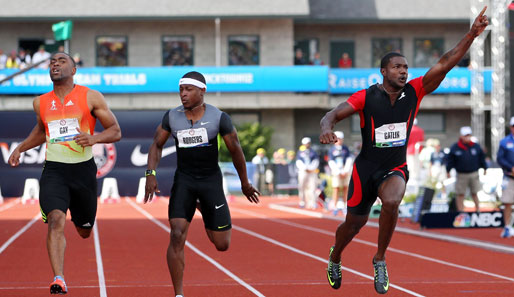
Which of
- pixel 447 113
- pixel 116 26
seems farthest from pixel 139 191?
pixel 447 113

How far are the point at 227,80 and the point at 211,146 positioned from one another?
3042cm

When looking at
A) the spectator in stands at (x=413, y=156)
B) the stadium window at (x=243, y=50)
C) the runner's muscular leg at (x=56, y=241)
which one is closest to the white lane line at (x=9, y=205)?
the spectator in stands at (x=413, y=156)

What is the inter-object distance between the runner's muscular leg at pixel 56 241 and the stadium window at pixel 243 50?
3262 cm

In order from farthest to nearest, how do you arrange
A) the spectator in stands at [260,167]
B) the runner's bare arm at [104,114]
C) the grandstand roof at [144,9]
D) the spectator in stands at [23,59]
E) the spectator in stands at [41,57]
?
the grandstand roof at [144,9]
the spectator in stands at [41,57]
the spectator in stands at [23,59]
the spectator in stands at [260,167]
the runner's bare arm at [104,114]

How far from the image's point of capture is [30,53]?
40.8 m

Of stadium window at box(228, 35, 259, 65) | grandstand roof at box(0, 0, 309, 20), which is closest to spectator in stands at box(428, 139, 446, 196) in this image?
grandstand roof at box(0, 0, 309, 20)

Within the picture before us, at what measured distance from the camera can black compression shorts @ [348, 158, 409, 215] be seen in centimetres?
855

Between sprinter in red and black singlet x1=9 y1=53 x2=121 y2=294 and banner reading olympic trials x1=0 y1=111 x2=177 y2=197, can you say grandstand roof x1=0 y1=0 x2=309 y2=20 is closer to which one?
banner reading olympic trials x1=0 y1=111 x2=177 y2=197

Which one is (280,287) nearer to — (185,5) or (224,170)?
(224,170)

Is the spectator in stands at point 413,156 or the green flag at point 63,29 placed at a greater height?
the green flag at point 63,29

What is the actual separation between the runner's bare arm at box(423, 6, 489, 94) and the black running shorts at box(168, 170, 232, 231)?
6.63ft

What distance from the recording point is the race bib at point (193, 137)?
27.2 feet

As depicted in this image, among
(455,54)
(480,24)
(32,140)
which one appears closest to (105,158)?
(32,140)

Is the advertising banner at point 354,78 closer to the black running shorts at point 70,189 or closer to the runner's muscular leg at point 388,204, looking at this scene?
the black running shorts at point 70,189
